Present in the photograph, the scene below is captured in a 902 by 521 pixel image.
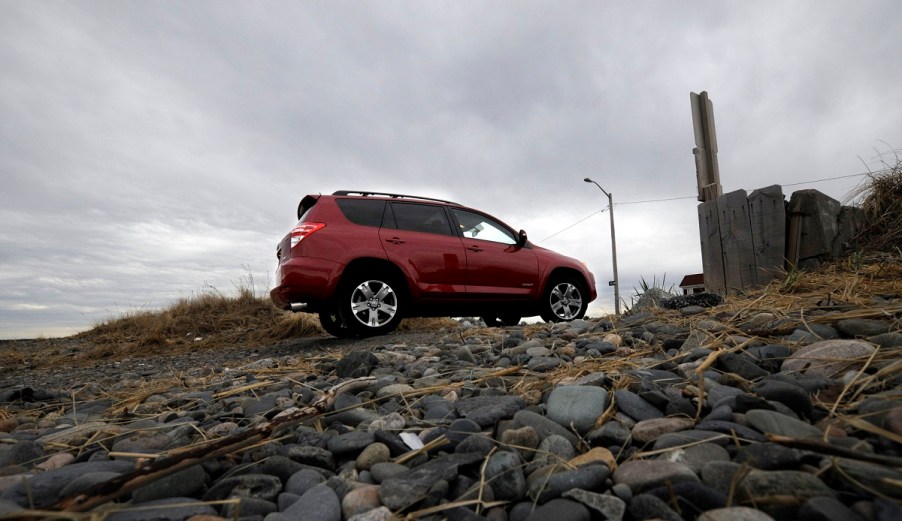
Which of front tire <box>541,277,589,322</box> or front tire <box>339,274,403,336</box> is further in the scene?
front tire <box>541,277,589,322</box>

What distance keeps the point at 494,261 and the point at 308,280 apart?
8.86 feet

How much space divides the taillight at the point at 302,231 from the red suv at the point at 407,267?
0.01 m

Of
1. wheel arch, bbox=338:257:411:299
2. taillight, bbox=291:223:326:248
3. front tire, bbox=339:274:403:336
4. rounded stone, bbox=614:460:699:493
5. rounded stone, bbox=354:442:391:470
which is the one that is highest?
taillight, bbox=291:223:326:248

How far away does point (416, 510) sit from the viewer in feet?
4.30

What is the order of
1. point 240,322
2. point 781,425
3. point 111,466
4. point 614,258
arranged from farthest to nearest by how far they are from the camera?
point 614,258 → point 240,322 → point 111,466 → point 781,425

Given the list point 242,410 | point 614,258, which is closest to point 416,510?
point 242,410

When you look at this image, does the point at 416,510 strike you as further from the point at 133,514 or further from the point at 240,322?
the point at 240,322

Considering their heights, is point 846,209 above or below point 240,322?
above

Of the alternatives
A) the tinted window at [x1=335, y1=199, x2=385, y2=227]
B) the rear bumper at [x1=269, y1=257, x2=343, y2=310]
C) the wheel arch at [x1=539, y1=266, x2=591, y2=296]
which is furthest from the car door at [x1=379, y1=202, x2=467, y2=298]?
the wheel arch at [x1=539, y1=266, x2=591, y2=296]

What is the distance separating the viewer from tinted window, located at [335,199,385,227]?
605 cm

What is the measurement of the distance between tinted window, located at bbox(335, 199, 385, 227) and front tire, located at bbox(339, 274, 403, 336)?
75cm

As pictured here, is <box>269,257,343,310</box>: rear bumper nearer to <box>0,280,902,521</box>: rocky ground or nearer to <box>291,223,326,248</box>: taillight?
<box>291,223,326,248</box>: taillight

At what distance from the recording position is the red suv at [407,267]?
567 centimetres

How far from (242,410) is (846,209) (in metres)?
6.97
